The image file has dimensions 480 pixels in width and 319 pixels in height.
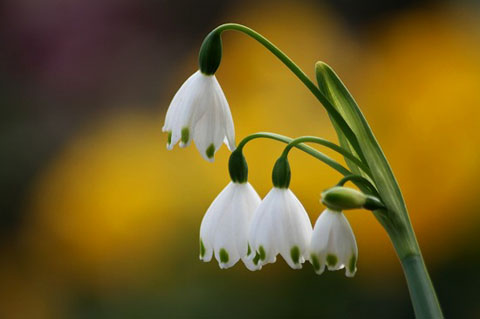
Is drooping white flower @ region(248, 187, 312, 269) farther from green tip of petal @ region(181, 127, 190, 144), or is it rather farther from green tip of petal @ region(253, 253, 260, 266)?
green tip of petal @ region(181, 127, 190, 144)

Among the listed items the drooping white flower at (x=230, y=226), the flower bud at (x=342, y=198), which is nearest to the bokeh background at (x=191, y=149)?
the drooping white flower at (x=230, y=226)

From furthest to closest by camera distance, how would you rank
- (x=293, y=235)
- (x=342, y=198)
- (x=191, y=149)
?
(x=191, y=149) → (x=293, y=235) → (x=342, y=198)

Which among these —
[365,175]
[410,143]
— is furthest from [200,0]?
[365,175]

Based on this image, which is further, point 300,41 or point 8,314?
point 300,41

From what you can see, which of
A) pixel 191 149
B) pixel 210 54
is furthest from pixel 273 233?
pixel 191 149

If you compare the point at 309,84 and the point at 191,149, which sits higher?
the point at 191,149

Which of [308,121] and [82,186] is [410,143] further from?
[82,186]

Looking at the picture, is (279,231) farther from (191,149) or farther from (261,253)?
(191,149)
